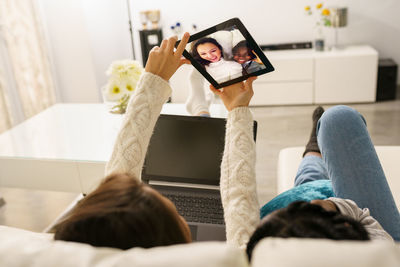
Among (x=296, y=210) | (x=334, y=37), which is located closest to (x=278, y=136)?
(x=334, y=37)

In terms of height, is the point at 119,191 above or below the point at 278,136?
above

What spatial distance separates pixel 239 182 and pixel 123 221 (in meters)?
0.44

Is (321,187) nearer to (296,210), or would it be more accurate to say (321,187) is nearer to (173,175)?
(173,175)

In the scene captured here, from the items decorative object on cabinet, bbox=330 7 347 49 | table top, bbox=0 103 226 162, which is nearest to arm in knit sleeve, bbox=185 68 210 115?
table top, bbox=0 103 226 162

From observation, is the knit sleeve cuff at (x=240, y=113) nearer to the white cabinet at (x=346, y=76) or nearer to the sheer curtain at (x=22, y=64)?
the sheer curtain at (x=22, y=64)

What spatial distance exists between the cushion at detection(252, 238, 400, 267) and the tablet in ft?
2.57

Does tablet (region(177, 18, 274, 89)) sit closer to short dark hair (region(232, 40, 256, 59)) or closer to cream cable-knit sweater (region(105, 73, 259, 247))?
short dark hair (region(232, 40, 256, 59))

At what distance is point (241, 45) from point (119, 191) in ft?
2.27

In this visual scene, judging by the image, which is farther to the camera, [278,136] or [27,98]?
[27,98]

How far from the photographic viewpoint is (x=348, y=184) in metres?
1.27

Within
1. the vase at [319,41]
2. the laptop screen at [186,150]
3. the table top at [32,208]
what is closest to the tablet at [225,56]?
the laptop screen at [186,150]

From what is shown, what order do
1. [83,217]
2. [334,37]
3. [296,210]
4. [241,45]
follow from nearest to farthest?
[83,217] → [296,210] → [241,45] → [334,37]

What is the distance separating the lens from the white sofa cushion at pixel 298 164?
5.37 ft

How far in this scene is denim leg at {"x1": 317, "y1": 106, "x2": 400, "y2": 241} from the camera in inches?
49.2
